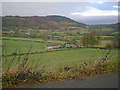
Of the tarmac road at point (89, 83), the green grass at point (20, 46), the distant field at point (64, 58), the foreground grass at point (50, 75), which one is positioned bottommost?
the tarmac road at point (89, 83)

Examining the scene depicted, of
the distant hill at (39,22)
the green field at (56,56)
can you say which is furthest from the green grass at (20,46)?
the distant hill at (39,22)

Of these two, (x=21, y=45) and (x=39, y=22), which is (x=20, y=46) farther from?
(x=39, y=22)

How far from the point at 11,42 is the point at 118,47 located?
6.37m

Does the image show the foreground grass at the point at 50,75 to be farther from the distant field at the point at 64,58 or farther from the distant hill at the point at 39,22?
the distant hill at the point at 39,22

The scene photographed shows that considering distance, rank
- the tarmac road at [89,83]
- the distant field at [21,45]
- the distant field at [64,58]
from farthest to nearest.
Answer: the distant field at [21,45]
the distant field at [64,58]
the tarmac road at [89,83]

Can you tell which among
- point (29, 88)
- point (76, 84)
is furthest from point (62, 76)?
point (29, 88)

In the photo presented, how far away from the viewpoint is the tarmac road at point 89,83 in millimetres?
4852

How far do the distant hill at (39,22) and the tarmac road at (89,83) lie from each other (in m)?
3.80

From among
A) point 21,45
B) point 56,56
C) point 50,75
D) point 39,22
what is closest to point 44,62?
point 56,56

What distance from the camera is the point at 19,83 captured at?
199 inches

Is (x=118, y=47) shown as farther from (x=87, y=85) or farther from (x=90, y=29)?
(x=87, y=85)

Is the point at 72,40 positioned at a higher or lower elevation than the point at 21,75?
higher

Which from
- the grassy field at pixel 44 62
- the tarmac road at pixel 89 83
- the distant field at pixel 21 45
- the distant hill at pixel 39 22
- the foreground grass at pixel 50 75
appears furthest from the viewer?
the distant hill at pixel 39 22

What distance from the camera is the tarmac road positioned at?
485 cm
